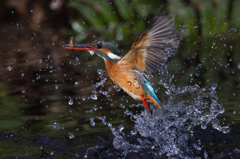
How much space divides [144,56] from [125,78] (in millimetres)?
288

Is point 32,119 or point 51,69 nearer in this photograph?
point 32,119

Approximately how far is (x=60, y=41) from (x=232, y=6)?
2.96 m

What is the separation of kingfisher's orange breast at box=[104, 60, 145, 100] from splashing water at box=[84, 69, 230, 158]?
0.24m

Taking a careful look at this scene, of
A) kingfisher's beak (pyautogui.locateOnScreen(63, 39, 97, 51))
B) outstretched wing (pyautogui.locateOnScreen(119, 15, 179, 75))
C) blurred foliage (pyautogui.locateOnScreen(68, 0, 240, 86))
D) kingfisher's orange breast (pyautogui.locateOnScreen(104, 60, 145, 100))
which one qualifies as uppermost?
outstretched wing (pyautogui.locateOnScreen(119, 15, 179, 75))

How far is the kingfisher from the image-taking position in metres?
2.18

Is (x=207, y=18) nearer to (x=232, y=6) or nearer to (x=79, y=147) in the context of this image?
(x=232, y=6)

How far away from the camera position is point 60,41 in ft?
20.0

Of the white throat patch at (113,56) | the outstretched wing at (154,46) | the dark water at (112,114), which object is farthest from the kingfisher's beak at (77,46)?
the dark water at (112,114)

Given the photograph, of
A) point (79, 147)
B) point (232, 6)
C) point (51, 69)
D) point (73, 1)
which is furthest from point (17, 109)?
point (232, 6)

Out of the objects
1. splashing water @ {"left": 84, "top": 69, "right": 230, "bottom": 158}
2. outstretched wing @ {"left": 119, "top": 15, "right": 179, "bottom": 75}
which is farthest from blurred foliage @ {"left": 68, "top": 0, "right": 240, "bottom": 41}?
outstretched wing @ {"left": 119, "top": 15, "right": 179, "bottom": 75}

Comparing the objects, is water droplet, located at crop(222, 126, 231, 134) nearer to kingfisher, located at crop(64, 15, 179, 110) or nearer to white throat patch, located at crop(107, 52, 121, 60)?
kingfisher, located at crop(64, 15, 179, 110)

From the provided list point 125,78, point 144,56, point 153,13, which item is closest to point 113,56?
point 125,78

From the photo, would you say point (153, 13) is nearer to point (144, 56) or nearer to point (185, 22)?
point (185, 22)

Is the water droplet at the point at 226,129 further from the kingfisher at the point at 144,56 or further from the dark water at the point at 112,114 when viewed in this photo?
the kingfisher at the point at 144,56
